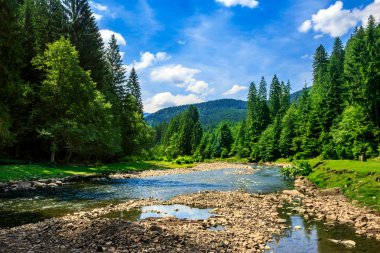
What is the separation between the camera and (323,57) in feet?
479

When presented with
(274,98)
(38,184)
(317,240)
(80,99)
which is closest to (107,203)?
(38,184)

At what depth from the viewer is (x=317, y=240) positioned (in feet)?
48.3

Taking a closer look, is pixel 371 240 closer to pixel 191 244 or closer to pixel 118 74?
pixel 191 244

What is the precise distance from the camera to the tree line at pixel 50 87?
34.1 m

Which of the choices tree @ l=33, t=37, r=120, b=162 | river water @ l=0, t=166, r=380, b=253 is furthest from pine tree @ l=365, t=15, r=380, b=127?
tree @ l=33, t=37, r=120, b=162

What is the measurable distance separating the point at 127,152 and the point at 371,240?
6491 cm

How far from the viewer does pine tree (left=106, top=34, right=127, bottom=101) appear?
77375 millimetres

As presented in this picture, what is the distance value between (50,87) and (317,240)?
42751 millimetres

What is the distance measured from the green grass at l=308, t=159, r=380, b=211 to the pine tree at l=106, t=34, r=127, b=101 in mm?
53386

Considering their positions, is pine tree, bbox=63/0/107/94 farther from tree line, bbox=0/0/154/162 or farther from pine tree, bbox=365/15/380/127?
pine tree, bbox=365/15/380/127

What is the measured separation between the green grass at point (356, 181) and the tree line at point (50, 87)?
31911mm

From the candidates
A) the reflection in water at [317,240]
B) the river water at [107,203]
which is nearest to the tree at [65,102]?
the river water at [107,203]

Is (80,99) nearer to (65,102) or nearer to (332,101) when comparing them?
(65,102)

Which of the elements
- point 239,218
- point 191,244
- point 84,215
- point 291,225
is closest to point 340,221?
point 291,225
